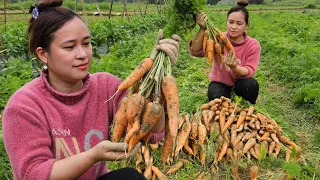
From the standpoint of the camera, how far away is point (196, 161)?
3.60m

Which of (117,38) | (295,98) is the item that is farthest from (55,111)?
(117,38)

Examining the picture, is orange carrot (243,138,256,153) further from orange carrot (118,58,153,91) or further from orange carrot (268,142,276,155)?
orange carrot (118,58,153,91)

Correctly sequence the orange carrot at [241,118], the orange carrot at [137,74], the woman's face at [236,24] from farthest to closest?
the woman's face at [236,24]
the orange carrot at [241,118]
the orange carrot at [137,74]

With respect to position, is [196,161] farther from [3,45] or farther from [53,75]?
[3,45]

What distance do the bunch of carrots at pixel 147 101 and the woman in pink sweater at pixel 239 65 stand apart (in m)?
1.63

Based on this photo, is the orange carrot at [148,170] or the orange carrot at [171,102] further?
the orange carrot at [148,170]

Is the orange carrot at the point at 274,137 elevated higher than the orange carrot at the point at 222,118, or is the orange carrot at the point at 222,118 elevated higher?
the orange carrot at the point at 222,118

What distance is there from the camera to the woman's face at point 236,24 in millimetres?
4047

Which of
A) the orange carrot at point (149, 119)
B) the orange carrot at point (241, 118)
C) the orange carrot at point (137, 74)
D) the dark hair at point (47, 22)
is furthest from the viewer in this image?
the orange carrot at point (241, 118)

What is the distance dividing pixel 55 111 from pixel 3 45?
5697 mm

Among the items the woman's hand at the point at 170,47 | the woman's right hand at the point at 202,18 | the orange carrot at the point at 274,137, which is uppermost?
the woman's right hand at the point at 202,18

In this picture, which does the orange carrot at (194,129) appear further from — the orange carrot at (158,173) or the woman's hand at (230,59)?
the woman's hand at (230,59)

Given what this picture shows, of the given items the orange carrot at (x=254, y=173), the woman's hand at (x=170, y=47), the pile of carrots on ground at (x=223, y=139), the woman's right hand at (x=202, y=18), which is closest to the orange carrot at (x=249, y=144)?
the pile of carrots on ground at (x=223, y=139)

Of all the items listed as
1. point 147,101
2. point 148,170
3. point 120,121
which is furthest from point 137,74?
point 148,170
